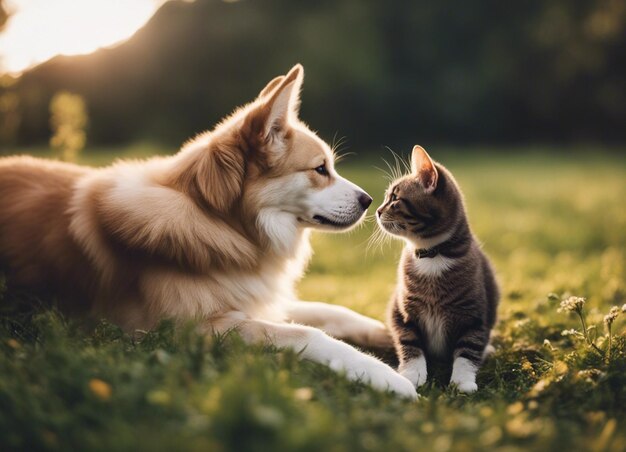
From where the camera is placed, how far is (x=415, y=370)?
3398mm

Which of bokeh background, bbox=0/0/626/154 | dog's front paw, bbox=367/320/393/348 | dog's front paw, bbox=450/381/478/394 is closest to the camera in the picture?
dog's front paw, bbox=450/381/478/394

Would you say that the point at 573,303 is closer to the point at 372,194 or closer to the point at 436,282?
the point at 436,282

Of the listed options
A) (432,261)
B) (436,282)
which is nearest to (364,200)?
(432,261)

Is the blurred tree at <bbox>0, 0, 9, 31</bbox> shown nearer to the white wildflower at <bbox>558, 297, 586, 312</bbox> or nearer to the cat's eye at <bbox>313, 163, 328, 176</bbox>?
the cat's eye at <bbox>313, 163, 328, 176</bbox>

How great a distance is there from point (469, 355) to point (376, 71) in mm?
17632

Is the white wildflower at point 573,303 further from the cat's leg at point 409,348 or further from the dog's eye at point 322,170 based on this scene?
the dog's eye at point 322,170

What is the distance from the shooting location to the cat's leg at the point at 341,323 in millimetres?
4008

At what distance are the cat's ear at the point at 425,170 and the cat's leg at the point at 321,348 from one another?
1147mm

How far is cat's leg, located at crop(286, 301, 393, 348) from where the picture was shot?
4008 millimetres

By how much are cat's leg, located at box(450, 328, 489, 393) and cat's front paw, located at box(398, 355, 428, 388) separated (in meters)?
0.16

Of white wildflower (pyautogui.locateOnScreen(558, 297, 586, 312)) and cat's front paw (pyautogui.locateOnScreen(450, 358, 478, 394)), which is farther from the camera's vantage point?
white wildflower (pyautogui.locateOnScreen(558, 297, 586, 312))

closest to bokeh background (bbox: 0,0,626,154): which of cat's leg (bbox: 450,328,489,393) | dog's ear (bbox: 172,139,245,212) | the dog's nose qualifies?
dog's ear (bbox: 172,139,245,212)

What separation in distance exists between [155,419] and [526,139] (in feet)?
75.7

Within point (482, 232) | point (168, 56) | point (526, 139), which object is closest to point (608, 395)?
point (482, 232)
